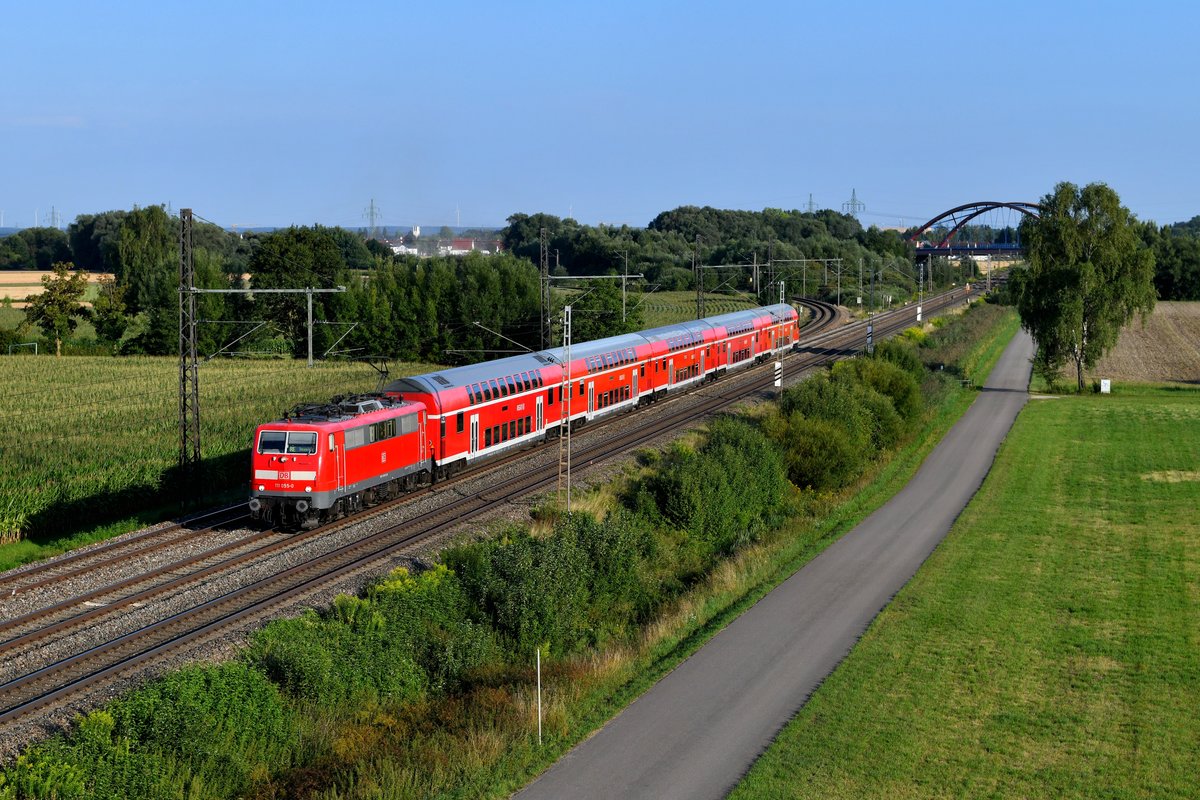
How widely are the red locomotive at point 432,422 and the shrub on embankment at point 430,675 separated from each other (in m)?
5.14

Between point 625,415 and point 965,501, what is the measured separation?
18.8m

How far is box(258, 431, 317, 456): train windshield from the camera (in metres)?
31.7

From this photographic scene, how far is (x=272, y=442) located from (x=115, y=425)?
26.7m

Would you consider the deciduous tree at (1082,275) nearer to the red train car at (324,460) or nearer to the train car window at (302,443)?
the red train car at (324,460)

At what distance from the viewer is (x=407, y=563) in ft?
98.3

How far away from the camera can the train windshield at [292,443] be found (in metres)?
31.7

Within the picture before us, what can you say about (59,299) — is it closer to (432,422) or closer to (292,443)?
(432,422)

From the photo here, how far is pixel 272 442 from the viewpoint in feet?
105

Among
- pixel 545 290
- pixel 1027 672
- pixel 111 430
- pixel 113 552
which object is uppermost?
pixel 545 290

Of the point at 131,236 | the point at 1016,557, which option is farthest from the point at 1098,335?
the point at 131,236

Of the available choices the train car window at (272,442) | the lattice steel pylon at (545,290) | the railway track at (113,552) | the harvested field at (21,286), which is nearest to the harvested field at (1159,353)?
the lattice steel pylon at (545,290)

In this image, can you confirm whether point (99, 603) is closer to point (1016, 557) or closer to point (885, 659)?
point (885, 659)

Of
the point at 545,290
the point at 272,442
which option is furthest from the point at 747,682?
the point at 545,290

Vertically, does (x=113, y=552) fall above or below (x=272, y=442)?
below
